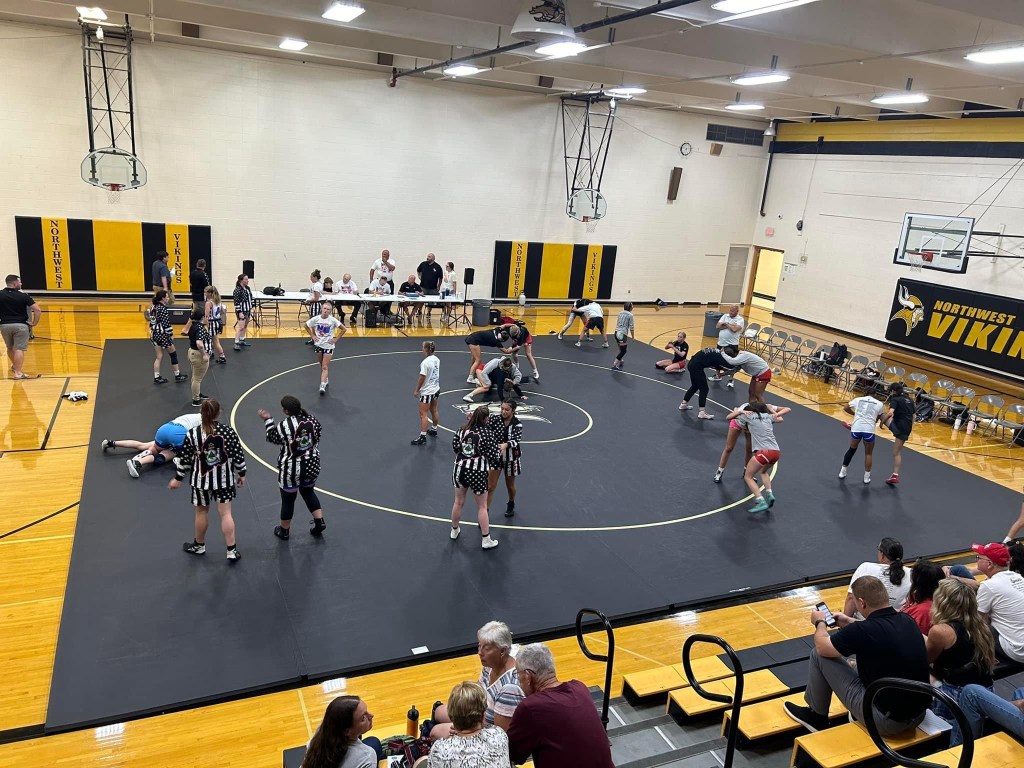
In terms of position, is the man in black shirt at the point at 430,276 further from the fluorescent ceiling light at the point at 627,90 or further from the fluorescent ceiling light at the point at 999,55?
the fluorescent ceiling light at the point at 999,55

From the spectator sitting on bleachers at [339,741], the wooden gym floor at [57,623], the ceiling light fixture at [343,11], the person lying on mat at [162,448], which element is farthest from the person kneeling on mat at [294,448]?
the ceiling light fixture at [343,11]

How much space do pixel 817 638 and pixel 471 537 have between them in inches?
179

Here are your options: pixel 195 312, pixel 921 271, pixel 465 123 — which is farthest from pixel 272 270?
pixel 921 271

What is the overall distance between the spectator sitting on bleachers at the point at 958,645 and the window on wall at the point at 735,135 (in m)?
23.7

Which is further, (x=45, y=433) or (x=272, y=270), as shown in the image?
(x=272, y=270)

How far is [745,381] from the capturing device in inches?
680

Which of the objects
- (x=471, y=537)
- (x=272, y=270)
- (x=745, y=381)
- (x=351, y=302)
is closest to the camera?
(x=471, y=537)

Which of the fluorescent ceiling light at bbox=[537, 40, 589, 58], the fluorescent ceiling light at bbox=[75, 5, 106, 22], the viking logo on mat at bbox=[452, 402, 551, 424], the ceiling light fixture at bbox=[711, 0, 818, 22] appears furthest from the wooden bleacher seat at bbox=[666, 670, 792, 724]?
the fluorescent ceiling light at bbox=[75, 5, 106, 22]

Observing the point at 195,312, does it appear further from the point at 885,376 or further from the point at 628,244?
the point at 628,244

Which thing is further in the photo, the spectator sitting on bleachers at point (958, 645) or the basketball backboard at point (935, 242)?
the basketball backboard at point (935, 242)

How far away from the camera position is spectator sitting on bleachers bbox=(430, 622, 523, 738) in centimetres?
448

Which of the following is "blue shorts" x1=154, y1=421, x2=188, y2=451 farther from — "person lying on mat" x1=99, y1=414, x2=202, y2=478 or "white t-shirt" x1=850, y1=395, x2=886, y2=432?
"white t-shirt" x1=850, y1=395, x2=886, y2=432

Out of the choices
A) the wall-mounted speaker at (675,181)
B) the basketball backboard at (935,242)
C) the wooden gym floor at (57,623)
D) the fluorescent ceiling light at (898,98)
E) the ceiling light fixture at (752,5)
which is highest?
the fluorescent ceiling light at (898,98)

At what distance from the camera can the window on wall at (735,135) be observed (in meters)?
26.2
